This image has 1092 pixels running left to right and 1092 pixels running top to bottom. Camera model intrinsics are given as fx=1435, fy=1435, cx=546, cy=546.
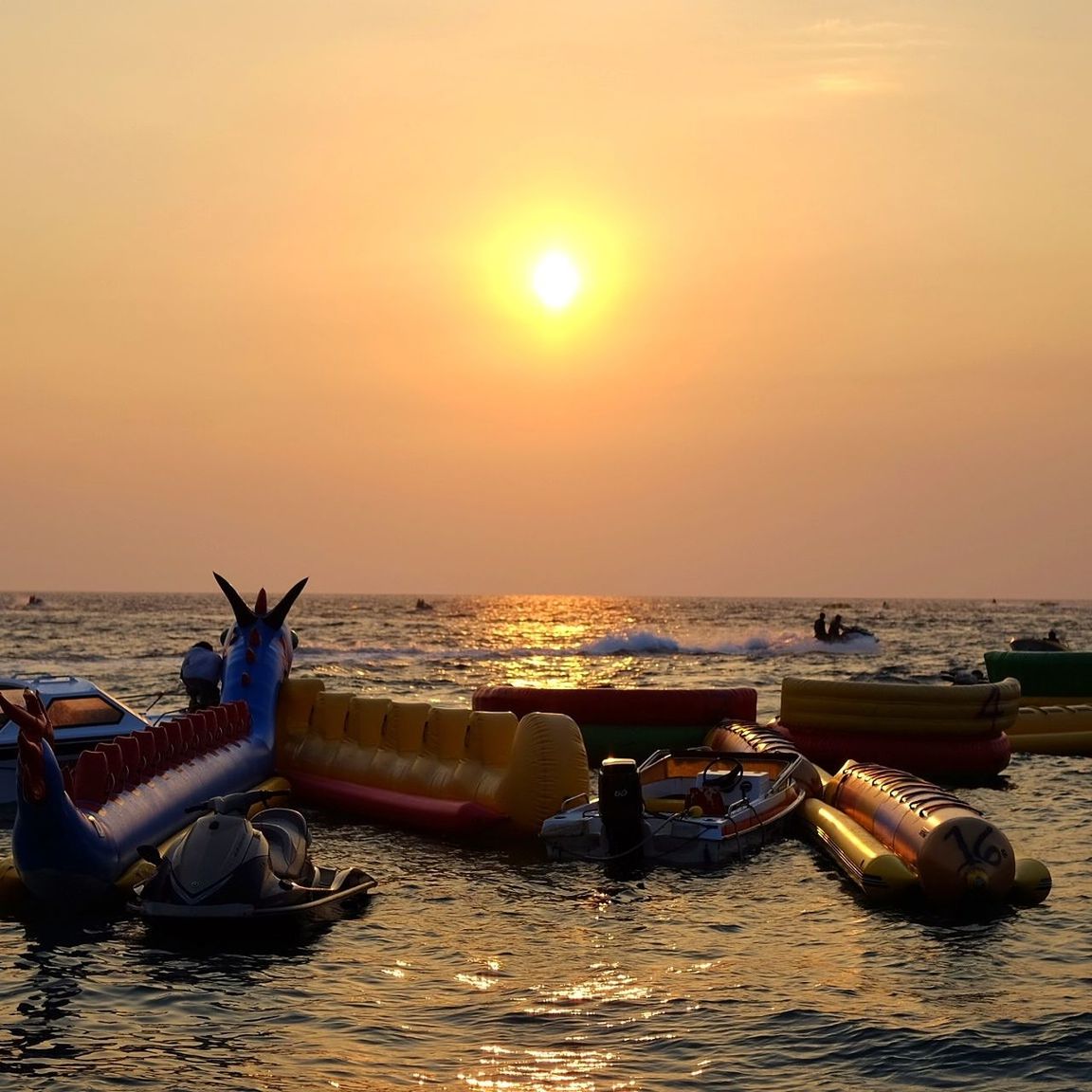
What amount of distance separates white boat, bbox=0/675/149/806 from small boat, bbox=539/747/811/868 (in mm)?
7598

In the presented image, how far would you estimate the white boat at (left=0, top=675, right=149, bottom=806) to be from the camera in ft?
66.6

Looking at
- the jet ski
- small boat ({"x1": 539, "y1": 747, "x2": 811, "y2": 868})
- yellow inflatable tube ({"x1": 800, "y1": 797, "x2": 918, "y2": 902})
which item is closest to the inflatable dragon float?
the jet ski

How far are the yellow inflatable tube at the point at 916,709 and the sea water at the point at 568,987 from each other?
3.94 meters

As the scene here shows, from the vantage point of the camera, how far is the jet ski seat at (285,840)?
1416 cm

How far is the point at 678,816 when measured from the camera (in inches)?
673

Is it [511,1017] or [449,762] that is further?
[449,762]

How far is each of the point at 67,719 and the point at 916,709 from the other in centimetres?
1328

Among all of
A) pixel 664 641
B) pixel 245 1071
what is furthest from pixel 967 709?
pixel 664 641

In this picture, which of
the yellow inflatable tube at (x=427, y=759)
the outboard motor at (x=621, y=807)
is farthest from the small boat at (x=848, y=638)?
the outboard motor at (x=621, y=807)

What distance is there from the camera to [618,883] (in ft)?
52.5

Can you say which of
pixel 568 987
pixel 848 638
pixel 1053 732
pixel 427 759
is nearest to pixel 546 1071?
pixel 568 987

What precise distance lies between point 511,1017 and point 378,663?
2095 inches

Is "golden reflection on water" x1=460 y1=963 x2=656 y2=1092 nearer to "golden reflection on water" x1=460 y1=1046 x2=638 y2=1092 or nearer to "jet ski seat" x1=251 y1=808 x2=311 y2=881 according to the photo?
"golden reflection on water" x1=460 y1=1046 x2=638 y2=1092

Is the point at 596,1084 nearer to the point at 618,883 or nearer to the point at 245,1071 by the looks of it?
the point at 245,1071
